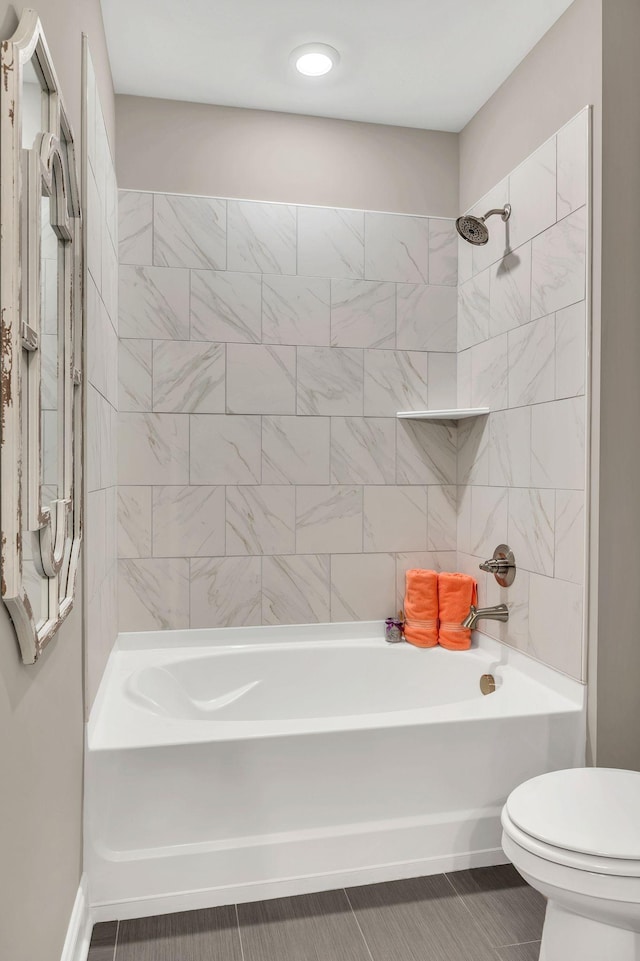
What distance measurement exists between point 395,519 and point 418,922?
4.84ft

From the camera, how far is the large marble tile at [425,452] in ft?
9.37

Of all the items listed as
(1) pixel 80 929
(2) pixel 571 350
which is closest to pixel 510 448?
(2) pixel 571 350

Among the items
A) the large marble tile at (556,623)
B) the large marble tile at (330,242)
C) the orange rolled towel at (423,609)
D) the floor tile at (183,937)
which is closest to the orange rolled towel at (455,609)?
the orange rolled towel at (423,609)

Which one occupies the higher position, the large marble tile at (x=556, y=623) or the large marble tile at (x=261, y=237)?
the large marble tile at (x=261, y=237)

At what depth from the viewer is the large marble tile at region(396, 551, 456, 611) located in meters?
2.85

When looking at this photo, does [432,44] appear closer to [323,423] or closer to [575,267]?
[575,267]

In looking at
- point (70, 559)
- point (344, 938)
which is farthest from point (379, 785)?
point (70, 559)

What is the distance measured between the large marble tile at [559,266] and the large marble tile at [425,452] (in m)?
0.73

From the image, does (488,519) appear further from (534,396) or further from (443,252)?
(443,252)

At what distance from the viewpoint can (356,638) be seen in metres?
2.79

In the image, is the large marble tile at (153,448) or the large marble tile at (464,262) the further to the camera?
the large marble tile at (464,262)

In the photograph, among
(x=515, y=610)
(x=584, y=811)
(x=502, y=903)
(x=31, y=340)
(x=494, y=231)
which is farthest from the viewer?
(x=494, y=231)

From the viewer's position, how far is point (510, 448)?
2455 millimetres

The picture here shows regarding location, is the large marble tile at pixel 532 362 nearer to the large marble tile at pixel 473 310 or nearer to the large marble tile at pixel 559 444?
the large marble tile at pixel 559 444
